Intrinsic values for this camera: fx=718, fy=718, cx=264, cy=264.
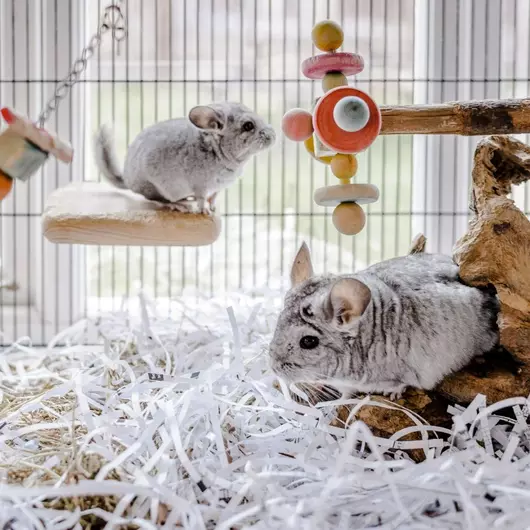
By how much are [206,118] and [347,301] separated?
862mm

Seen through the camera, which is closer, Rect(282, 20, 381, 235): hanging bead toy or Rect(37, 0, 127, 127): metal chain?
Rect(282, 20, 381, 235): hanging bead toy

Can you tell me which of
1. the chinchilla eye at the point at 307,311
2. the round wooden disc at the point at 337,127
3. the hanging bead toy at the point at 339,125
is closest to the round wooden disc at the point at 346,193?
the hanging bead toy at the point at 339,125

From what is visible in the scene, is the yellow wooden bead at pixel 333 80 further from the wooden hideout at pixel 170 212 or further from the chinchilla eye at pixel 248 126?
the chinchilla eye at pixel 248 126

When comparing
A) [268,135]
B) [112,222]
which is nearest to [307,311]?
[112,222]

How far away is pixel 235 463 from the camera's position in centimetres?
140

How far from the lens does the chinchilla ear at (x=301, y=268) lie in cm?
180

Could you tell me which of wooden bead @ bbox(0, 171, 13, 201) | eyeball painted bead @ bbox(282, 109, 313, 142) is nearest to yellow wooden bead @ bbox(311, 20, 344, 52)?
eyeball painted bead @ bbox(282, 109, 313, 142)

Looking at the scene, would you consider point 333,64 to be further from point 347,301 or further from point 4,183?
point 4,183

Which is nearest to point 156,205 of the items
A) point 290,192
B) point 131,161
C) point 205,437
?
point 131,161

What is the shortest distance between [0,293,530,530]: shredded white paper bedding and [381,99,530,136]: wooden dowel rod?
2.01ft

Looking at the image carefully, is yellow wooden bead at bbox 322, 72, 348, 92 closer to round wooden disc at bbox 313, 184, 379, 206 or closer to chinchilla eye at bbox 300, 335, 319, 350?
round wooden disc at bbox 313, 184, 379, 206

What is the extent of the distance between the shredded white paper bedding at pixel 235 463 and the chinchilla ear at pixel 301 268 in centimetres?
27

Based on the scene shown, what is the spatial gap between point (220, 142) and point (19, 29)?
1366mm

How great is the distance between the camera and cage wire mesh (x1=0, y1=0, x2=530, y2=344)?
122 inches
